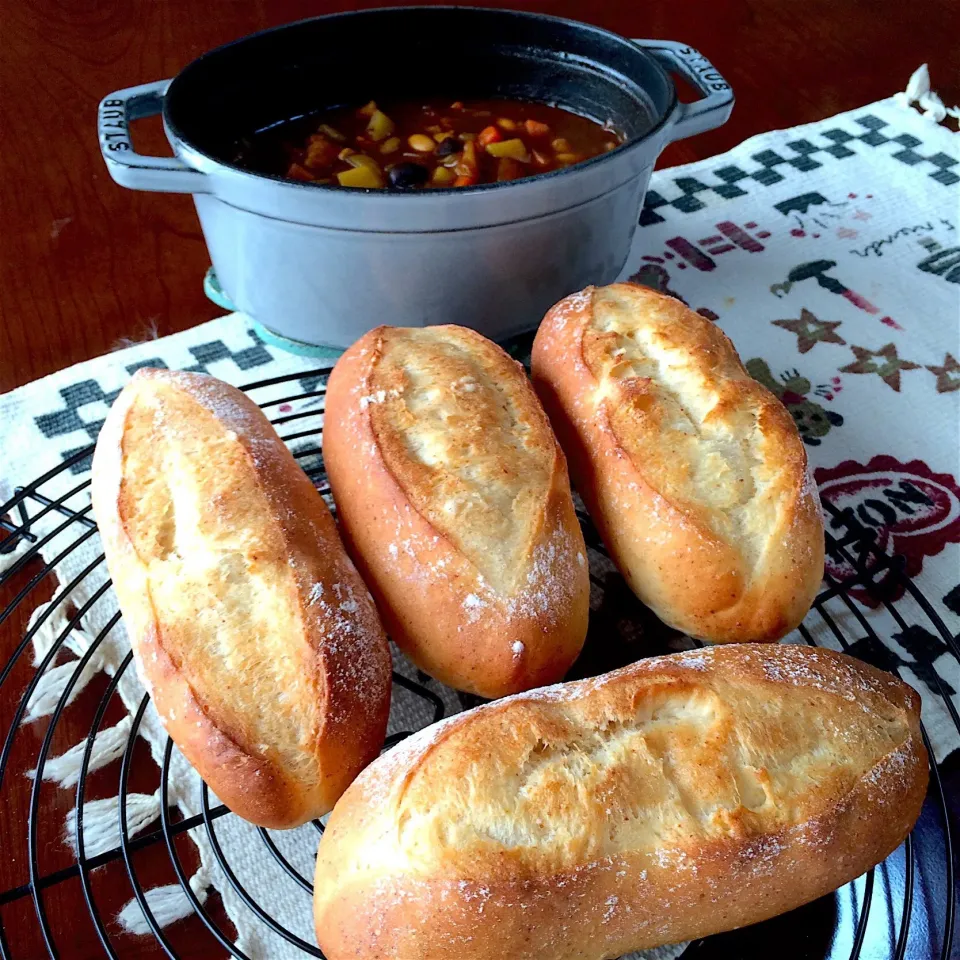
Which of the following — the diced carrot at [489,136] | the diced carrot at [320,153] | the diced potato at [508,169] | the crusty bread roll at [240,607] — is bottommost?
the crusty bread roll at [240,607]

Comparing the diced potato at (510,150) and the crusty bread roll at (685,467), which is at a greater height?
the diced potato at (510,150)

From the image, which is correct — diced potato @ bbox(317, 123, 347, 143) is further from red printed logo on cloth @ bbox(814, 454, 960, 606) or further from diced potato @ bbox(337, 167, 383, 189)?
red printed logo on cloth @ bbox(814, 454, 960, 606)

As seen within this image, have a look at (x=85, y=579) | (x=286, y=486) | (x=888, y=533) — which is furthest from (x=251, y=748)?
(x=888, y=533)

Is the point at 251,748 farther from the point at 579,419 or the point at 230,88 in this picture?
the point at 230,88

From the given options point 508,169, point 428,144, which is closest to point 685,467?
point 508,169

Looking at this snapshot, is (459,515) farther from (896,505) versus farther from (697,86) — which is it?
(697,86)

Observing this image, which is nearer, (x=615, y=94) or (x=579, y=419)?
(x=579, y=419)

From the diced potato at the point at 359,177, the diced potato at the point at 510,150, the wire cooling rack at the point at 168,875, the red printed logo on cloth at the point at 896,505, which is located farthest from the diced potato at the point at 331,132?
the red printed logo on cloth at the point at 896,505

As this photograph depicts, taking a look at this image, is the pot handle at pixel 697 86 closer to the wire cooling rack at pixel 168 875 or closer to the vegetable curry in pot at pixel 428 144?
the vegetable curry in pot at pixel 428 144
